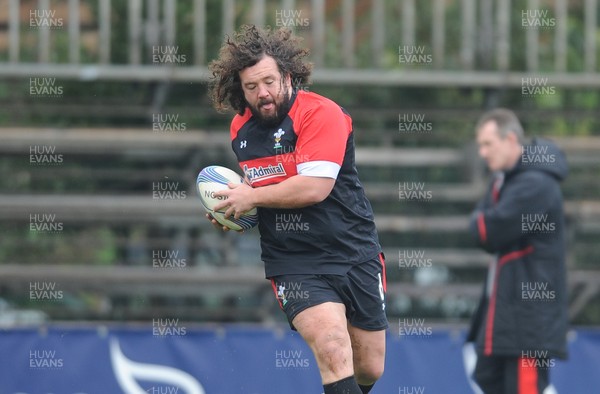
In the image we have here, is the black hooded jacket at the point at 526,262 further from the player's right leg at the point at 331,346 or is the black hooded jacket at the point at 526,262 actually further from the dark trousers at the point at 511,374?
the player's right leg at the point at 331,346

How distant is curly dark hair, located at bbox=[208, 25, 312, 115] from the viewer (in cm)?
581

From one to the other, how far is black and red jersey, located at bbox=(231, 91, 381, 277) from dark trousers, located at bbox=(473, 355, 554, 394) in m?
1.85

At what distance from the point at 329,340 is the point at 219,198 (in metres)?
0.98

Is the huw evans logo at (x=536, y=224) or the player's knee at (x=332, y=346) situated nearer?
the player's knee at (x=332, y=346)

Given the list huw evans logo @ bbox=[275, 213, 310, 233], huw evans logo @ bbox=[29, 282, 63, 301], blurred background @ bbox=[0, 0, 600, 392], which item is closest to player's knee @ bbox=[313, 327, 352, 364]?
huw evans logo @ bbox=[275, 213, 310, 233]

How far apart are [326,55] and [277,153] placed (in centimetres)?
698

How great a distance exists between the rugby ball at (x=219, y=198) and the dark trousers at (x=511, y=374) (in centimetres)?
237

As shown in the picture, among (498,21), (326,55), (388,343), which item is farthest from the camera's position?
(326,55)

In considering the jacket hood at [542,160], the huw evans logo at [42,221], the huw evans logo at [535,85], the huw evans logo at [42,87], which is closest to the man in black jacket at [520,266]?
the jacket hood at [542,160]

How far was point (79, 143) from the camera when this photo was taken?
10812mm

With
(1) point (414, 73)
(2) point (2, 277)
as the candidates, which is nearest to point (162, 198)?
(2) point (2, 277)

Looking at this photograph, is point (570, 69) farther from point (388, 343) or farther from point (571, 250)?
point (388, 343)

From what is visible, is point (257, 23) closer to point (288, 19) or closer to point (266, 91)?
point (288, 19)

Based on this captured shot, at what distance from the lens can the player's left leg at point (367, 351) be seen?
605 cm
